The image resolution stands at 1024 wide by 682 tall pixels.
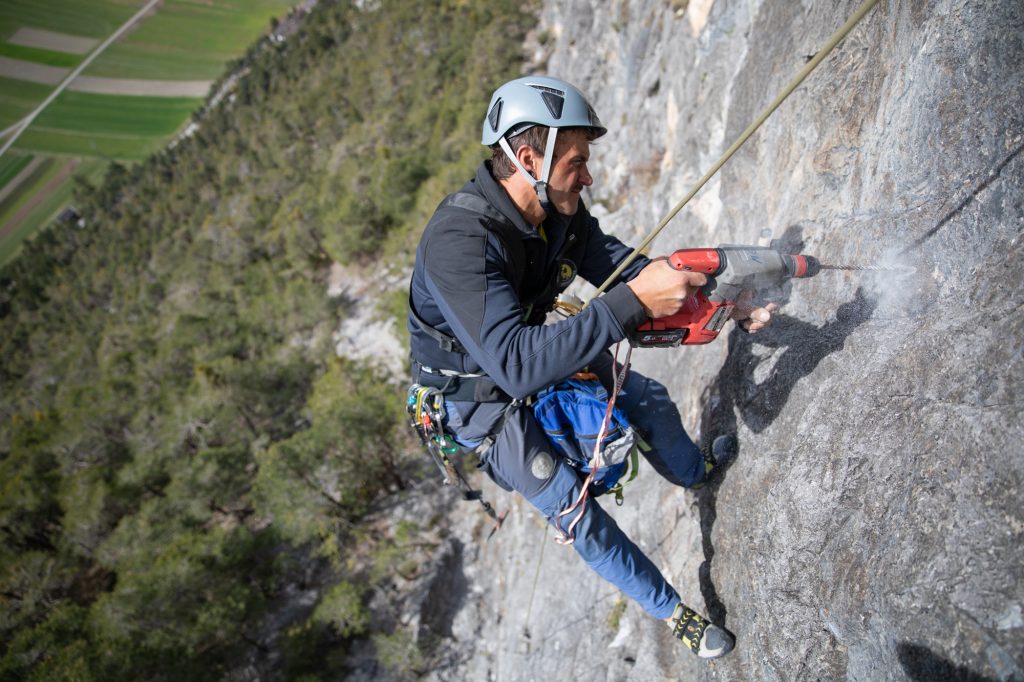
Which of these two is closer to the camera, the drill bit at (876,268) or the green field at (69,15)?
the drill bit at (876,268)

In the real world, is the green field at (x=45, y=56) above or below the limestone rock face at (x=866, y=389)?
above

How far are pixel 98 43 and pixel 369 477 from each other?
79314mm

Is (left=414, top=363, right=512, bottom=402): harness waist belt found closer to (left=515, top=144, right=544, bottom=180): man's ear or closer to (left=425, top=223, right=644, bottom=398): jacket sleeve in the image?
(left=425, top=223, right=644, bottom=398): jacket sleeve

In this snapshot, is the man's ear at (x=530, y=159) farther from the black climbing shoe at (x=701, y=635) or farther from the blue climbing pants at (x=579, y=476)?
the black climbing shoe at (x=701, y=635)

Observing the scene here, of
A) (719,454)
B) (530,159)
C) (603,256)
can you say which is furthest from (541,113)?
(719,454)

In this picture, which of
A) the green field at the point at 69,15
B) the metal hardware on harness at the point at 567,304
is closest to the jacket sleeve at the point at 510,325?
the metal hardware on harness at the point at 567,304

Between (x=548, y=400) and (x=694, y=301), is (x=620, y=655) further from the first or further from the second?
(x=694, y=301)

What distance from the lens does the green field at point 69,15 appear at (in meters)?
63.8

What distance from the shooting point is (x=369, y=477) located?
1242cm

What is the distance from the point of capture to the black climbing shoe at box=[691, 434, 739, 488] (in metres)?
3.34

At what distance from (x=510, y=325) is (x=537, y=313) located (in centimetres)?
91

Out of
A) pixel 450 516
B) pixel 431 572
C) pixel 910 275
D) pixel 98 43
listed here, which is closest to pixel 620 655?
pixel 910 275

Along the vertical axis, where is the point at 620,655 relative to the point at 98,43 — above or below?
below

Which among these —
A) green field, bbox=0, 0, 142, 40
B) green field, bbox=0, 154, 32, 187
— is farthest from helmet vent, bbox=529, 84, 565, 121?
green field, bbox=0, 0, 142, 40
